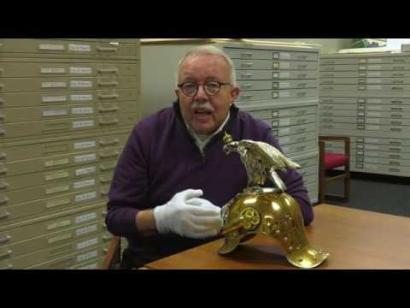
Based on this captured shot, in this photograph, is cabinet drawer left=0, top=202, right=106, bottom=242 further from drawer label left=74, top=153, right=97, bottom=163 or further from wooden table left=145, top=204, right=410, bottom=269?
wooden table left=145, top=204, right=410, bottom=269

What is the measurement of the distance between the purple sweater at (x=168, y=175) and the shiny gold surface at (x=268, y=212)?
1.40ft

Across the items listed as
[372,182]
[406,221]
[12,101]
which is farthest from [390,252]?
[372,182]

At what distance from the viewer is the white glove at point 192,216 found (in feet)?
4.54

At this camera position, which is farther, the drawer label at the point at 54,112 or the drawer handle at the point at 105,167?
the drawer handle at the point at 105,167

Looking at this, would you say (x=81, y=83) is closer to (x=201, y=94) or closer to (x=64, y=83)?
(x=64, y=83)

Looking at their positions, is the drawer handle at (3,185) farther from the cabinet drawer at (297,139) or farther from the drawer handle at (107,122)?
the cabinet drawer at (297,139)

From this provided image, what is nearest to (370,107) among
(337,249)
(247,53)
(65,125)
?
(247,53)

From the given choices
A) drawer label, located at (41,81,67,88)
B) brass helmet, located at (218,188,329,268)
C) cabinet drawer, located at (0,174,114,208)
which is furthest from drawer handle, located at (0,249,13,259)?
brass helmet, located at (218,188,329,268)

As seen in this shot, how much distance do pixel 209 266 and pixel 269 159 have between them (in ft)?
0.91

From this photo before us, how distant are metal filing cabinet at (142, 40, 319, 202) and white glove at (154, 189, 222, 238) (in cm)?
176

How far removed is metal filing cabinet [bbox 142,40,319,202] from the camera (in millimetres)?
3268

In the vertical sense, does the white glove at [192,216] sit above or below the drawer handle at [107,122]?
below

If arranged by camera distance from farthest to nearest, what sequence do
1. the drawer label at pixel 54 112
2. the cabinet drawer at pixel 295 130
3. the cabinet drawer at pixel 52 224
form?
the cabinet drawer at pixel 295 130 → the drawer label at pixel 54 112 → the cabinet drawer at pixel 52 224

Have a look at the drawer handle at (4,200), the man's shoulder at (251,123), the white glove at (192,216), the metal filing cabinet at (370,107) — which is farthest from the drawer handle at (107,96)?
the metal filing cabinet at (370,107)
